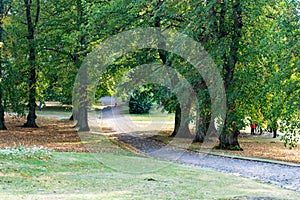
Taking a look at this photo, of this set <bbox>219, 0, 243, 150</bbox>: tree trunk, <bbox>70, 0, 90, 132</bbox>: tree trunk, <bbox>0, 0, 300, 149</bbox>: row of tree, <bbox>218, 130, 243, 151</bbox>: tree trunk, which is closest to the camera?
<bbox>0, 0, 300, 149</bbox>: row of tree

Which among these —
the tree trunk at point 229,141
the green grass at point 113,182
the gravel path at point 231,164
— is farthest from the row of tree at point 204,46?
the green grass at point 113,182

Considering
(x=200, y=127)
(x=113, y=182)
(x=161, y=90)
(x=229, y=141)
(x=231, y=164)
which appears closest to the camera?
(x=113, y=182)

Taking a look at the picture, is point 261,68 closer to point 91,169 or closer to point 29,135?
point 91,169

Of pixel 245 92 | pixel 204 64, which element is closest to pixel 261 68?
pixel 245 92

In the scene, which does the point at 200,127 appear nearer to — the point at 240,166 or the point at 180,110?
the point at 180,110

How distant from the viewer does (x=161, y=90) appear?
19.5 meters

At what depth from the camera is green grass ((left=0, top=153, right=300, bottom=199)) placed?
7.65m

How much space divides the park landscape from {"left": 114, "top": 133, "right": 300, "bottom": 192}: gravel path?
0.04m

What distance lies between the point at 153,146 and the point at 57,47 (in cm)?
909

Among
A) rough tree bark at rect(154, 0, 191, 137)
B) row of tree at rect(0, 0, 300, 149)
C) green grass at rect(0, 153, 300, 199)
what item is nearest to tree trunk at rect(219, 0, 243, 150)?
row of tree at rect(0, 0, 300, 149)

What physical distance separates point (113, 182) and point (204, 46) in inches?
392

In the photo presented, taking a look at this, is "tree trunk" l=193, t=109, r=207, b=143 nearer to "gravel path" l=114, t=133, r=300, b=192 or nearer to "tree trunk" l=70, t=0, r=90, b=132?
"gravel path" l=114, t=133, r=300, b=192

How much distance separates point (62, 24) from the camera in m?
25.1

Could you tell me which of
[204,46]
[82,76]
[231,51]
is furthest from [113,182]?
[82,76]
